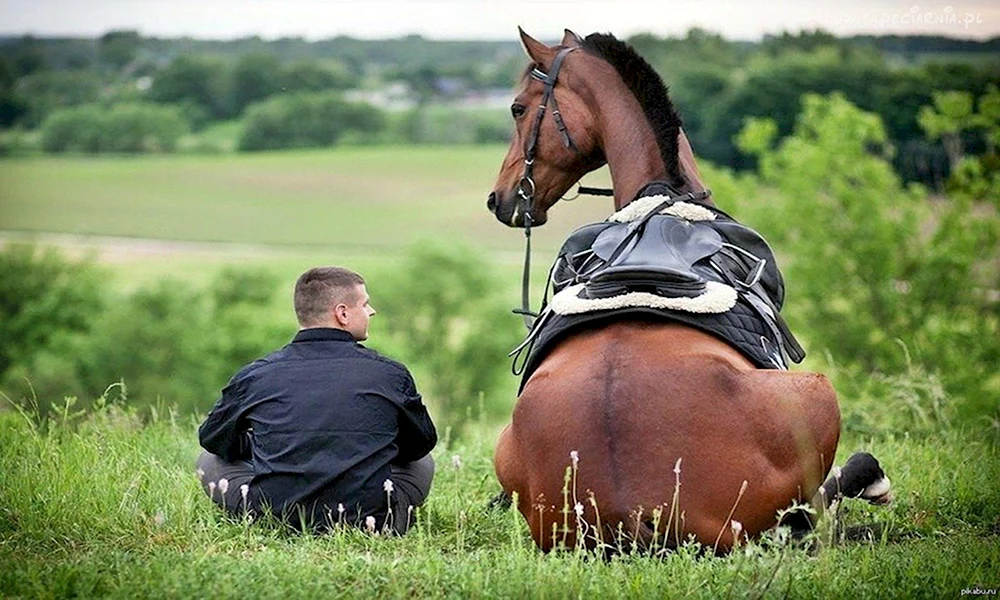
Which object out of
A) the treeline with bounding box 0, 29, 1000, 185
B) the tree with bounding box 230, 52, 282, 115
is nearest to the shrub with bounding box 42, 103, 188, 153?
the treeline with bounding box 0, 29, 1000, 185

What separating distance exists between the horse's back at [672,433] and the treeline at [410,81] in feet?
117

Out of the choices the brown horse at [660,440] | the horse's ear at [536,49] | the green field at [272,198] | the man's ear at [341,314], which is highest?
the horse's ear at [536,49]

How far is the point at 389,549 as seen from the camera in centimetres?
573

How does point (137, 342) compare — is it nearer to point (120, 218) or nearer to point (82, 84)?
point (120, 218)

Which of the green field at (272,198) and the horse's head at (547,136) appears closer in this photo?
the horse's head at (547,136)

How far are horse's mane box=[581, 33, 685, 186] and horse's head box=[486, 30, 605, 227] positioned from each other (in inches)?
5.8

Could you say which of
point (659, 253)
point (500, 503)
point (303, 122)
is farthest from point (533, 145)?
point (303, 122)

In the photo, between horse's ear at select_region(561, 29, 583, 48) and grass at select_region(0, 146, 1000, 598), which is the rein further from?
grass at select_region(0, 146, 1000, 598)

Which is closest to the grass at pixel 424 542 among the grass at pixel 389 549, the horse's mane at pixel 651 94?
the grass at pixel 389 549

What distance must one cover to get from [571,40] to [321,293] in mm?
2090

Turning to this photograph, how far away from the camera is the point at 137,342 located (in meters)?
57.2

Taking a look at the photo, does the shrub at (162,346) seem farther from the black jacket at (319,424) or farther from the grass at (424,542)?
the black jacket at (319,424)

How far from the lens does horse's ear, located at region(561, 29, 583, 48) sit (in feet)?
23.2

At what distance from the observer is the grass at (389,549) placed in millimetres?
4699
